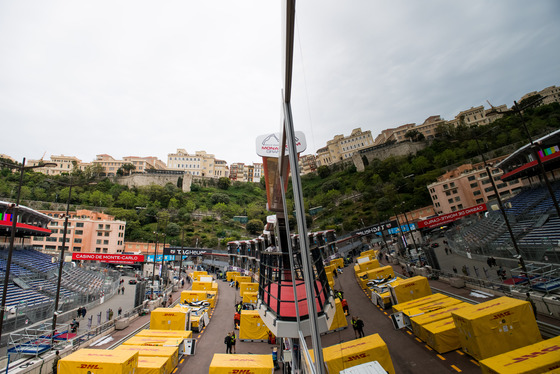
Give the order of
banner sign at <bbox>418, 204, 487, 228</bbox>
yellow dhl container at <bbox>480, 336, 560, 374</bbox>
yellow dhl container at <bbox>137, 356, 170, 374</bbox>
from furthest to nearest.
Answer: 1. banner sign at <bbox>418, 204, 487, 228</bbox>
2. yellow dhl container at <bbox>137, 356, 170, 374</bbox>
3. yellow dhl container at <bbox>480, 336, 560, 374</bbox>

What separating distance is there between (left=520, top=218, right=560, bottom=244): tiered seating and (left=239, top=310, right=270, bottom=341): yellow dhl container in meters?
18.0

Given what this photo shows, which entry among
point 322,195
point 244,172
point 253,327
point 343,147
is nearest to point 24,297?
point 253,327

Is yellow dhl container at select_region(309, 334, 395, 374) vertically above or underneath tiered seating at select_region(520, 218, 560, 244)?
underneath

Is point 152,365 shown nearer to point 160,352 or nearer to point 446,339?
point 160,352

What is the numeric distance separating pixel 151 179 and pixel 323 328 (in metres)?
98.1

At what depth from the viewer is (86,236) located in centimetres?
5159

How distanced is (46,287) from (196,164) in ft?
294

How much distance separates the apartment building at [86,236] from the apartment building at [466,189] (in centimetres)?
6789

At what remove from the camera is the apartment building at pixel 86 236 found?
50.7 meters

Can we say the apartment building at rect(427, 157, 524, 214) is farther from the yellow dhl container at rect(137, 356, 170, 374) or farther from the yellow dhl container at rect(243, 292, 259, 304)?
the yellow dhl container at rect(137, 356, 170, 374)

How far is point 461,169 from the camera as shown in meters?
51.5

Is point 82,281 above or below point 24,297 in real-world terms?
above

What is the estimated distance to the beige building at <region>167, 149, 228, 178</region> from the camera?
103 metres

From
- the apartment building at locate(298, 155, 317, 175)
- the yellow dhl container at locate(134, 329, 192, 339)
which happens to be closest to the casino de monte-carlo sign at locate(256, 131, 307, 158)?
the apartment building at locate(298, 155, 317, 175)
